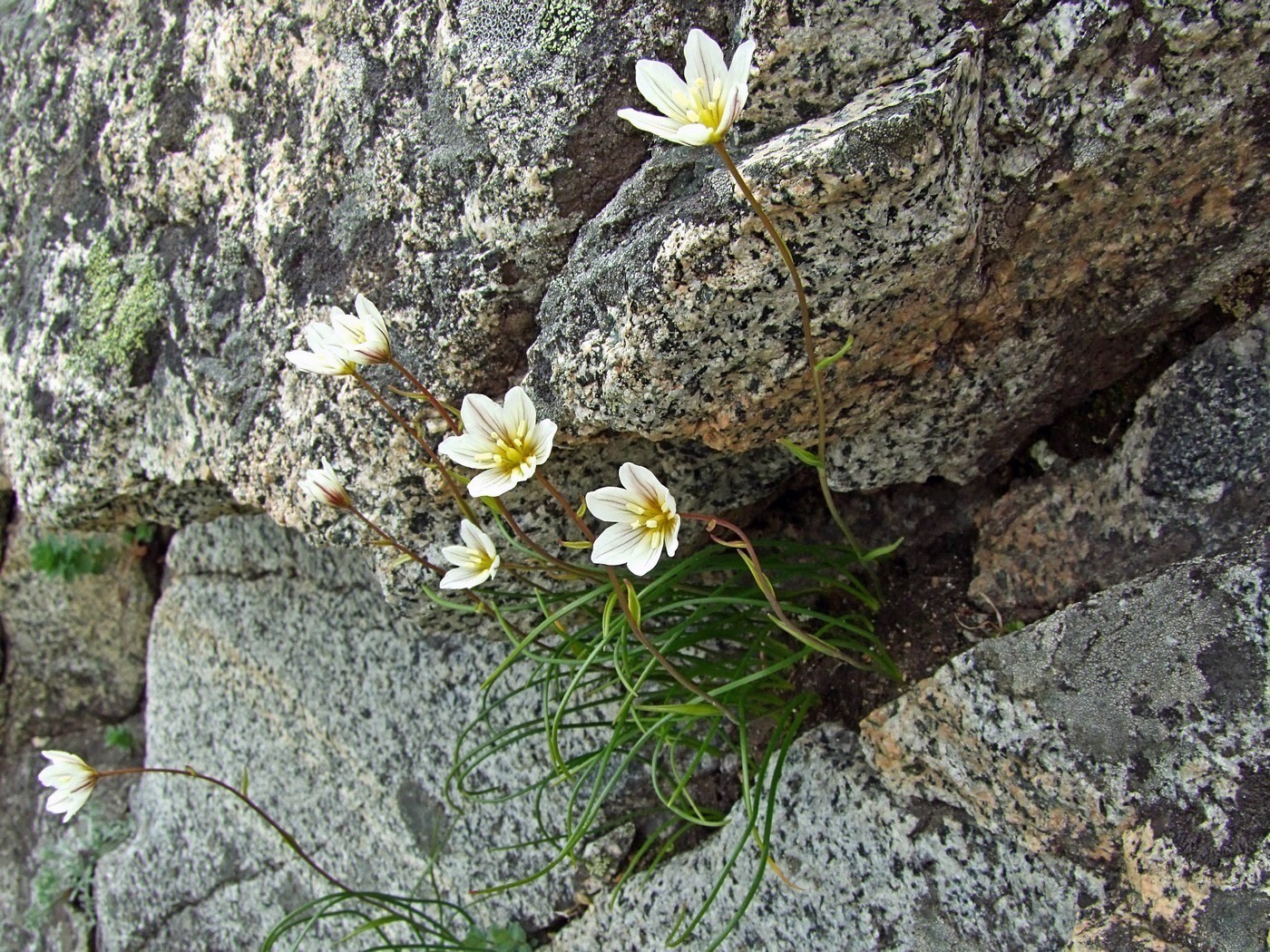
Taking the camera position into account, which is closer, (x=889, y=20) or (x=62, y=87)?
(x=889, y=20)

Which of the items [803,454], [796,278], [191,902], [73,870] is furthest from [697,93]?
[73,870]

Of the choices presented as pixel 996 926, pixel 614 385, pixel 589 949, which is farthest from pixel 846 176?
pixel 589 949

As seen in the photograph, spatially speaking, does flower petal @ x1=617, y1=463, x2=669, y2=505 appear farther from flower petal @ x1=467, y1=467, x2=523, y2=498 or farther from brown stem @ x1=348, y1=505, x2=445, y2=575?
brown stem @ x1=348, y1=505, x2=445, y2=575

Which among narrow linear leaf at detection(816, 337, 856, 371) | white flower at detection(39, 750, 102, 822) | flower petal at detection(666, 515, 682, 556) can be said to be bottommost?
white flower at detection(39, 750, 102, 822)

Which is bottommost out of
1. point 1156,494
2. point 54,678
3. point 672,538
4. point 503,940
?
point 503,940

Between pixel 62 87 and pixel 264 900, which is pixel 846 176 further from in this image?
pixel 264 900

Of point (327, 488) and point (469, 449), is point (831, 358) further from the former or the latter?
point (327, 488)

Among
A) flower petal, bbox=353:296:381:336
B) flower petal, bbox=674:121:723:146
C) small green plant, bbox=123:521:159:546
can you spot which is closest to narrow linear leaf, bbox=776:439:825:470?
flower petal, bbox=674:121:723:146
